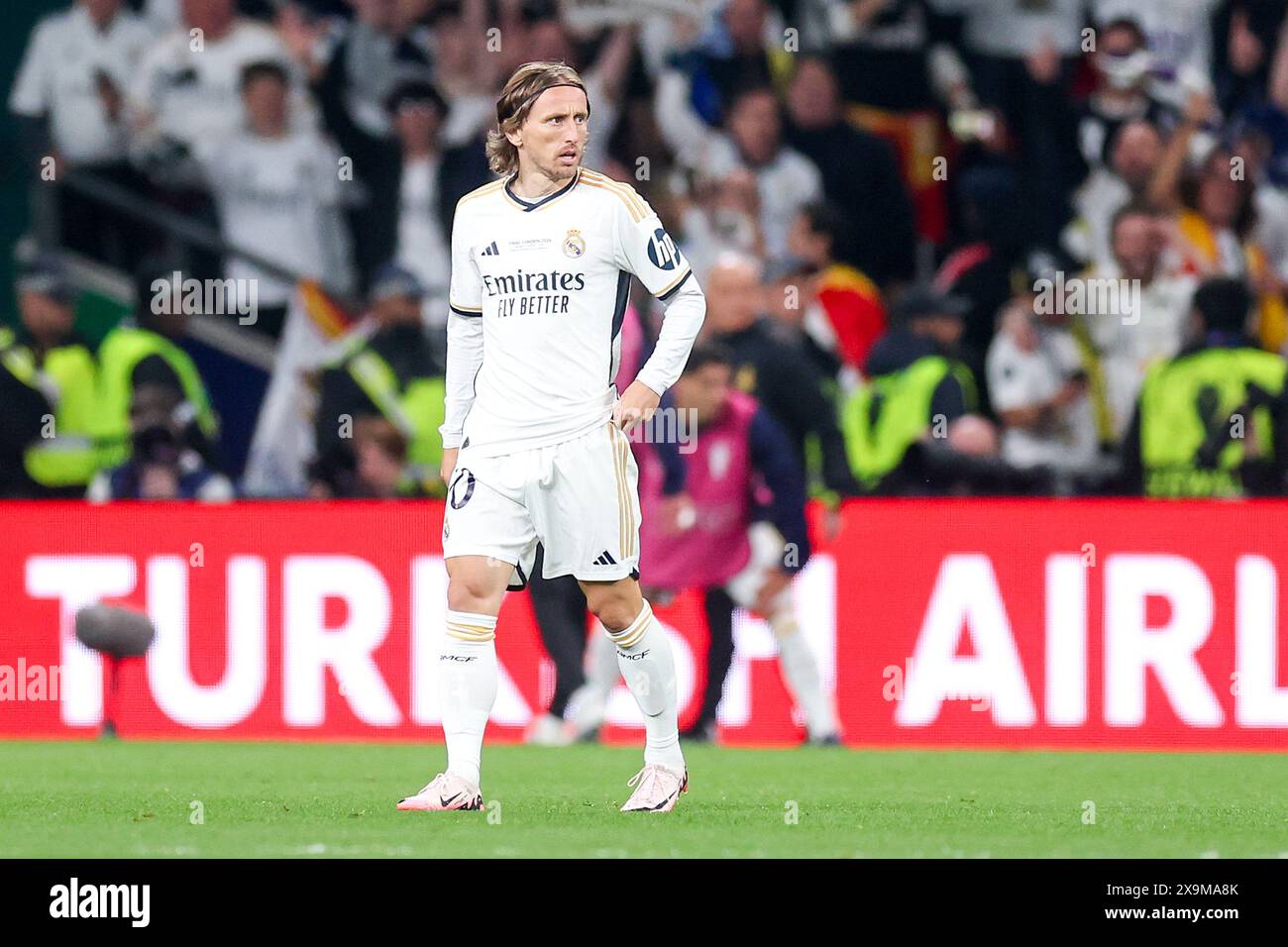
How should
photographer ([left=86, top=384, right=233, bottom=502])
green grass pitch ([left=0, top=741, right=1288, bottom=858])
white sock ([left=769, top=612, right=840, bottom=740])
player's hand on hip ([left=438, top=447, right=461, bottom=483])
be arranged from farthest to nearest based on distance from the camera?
1. photographer ([left=86, top=384, right=233, bottom=502])
2. white sock ([left=769, top=612, right=840, bottom=740])
3. player's hand on hip ([left=438, top=447, right=461, bottom=483])
4. green grass pitch ([left=0, top=741, right=1288, bottom=858])

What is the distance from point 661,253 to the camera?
294 inches

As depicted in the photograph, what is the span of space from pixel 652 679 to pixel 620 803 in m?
0.65

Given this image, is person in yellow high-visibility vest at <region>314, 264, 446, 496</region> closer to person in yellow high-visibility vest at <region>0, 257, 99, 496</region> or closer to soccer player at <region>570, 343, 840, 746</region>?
person in yellow high-visibility vest at <region>0, 257, 99, 496</region>

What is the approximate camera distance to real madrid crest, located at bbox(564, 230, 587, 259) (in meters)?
7.42

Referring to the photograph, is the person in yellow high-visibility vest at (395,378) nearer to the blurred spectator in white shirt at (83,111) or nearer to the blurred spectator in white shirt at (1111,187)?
the blurred spectator in white shirt at (83,111)

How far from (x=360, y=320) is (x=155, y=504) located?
2943 millimetres

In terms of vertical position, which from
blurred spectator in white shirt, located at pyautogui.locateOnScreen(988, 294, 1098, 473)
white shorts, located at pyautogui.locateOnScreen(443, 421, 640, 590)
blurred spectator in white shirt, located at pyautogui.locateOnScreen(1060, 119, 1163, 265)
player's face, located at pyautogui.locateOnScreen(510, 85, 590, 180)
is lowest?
white shorts, located at pyautogui.locateOnScreen(443, 421, 640, 590)

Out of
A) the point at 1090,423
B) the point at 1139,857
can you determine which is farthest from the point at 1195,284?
the point at 1139,857

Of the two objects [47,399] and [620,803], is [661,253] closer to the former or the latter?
[620,803]

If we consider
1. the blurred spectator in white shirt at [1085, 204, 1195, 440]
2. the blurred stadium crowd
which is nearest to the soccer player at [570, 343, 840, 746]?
the blurred stadium crowd

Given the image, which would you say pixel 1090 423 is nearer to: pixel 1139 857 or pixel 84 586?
pixel 84 586

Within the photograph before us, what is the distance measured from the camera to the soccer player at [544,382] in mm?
7430

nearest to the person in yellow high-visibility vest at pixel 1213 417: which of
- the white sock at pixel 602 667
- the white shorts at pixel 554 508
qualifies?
the white sock at pixel 602 667

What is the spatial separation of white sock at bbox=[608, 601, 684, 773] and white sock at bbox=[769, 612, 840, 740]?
3.60m
